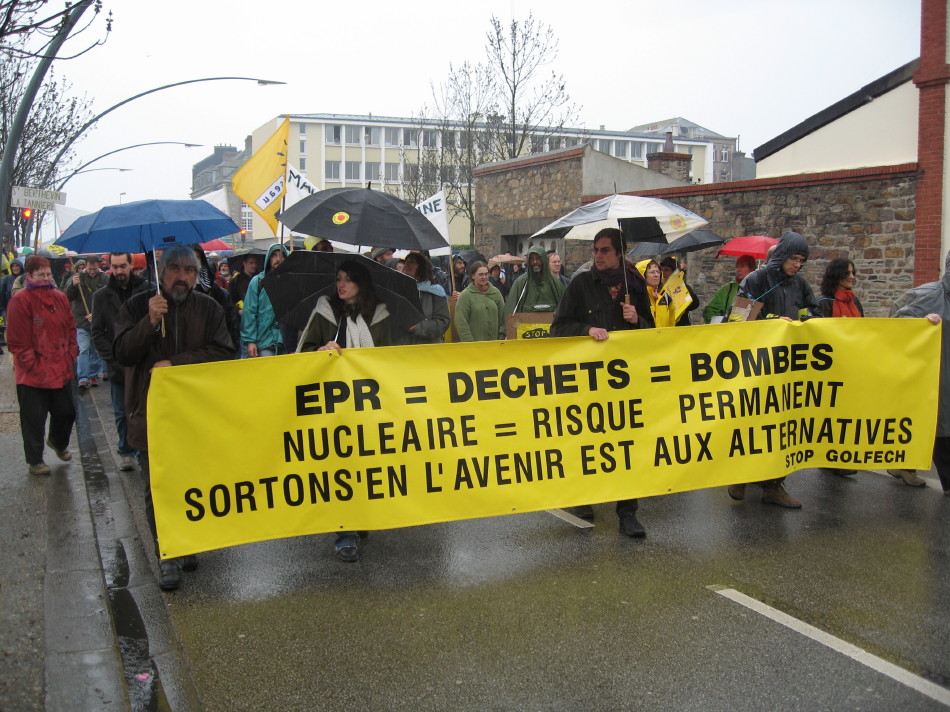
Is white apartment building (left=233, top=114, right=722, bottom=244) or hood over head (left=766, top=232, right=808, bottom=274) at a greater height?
white apartment building (left=233, top=114, right=722, bottom=244)

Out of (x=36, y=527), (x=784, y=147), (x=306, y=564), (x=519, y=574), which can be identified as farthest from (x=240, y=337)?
(x=784, y=147)

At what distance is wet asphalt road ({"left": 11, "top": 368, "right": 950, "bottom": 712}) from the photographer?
12.6ft

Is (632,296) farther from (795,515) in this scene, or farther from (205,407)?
(205,407)

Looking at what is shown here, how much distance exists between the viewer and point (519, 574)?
527cm

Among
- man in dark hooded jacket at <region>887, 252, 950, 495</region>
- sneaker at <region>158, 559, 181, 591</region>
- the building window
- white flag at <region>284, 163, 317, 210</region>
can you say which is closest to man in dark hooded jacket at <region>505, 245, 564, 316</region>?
white flag at <region>284, 163, 317, 210</region>

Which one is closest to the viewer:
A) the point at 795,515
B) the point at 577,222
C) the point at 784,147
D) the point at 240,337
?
the point at 795,515

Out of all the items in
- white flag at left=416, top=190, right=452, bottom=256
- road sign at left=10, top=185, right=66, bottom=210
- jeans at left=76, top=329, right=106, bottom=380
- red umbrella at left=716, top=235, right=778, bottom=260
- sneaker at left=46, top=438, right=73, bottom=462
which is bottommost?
sneaker at left=46, top=438, right=73, bottom=462

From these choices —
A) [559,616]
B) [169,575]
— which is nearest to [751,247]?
[559,616]

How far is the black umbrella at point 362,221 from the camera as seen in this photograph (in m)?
6.04

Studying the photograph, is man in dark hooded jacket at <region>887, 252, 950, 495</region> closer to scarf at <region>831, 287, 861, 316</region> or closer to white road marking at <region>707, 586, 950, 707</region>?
scarf at <region>831, 287, 861, 316</region>

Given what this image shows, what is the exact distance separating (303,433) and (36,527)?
7.40ft

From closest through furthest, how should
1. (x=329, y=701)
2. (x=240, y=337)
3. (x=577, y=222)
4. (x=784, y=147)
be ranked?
(x=329, y=701) < (x=577, y=222) < (x=240, y=337) < (x=784, y=147)

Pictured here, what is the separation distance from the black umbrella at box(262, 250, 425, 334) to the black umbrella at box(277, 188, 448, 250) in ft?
0.66

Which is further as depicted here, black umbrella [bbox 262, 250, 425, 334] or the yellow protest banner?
black umbrella [bbox 262, 250, 425, 334]
